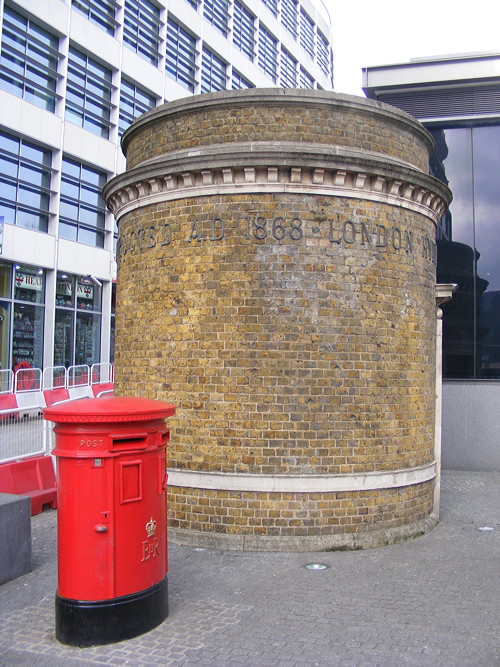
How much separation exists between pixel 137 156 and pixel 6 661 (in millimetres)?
6695

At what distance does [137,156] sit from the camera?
9203 millimetres

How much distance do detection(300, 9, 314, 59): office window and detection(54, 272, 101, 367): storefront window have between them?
26190mm

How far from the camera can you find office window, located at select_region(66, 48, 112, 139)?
23656 mm

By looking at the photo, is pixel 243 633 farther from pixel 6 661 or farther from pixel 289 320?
pixel 289 320

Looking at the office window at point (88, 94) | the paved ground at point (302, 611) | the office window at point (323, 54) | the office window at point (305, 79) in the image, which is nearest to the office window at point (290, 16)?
the office window at point (305, 79)

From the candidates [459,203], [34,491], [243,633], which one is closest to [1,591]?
[243,633]

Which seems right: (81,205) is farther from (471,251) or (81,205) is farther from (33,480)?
(33,480)

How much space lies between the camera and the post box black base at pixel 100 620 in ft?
16.4

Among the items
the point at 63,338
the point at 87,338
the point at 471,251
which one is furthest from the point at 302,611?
the point at 87,338

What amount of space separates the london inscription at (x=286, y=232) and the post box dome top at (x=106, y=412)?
3251 mm

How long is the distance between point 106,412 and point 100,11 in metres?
24.2

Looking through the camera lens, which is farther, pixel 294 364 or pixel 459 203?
pixel 459 203

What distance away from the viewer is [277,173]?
7.86 m

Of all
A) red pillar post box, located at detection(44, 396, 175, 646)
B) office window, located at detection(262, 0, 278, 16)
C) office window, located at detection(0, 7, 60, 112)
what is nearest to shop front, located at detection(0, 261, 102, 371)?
office window, located at detection(0, 7, 60, 112)
